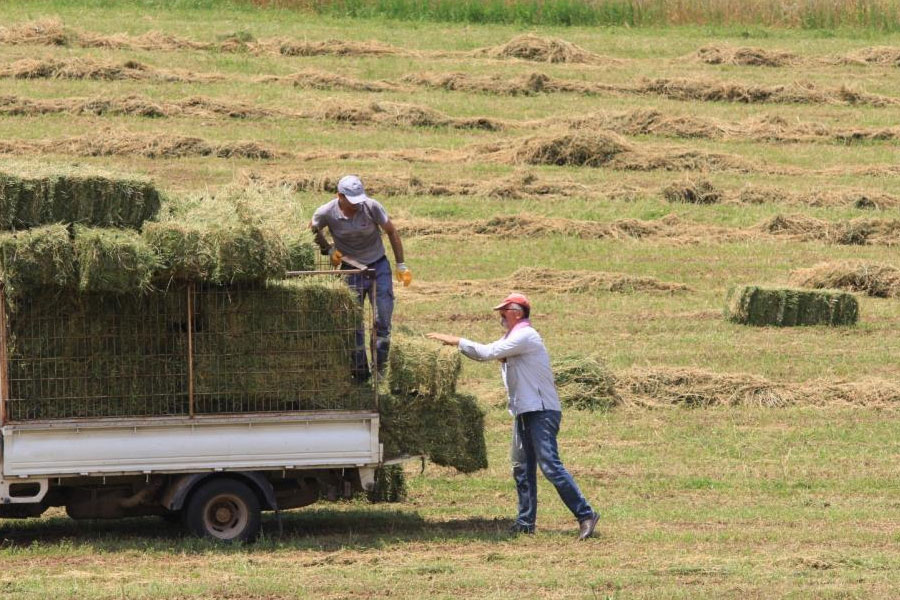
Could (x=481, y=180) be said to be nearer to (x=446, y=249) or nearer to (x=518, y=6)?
(x=446, y=249)

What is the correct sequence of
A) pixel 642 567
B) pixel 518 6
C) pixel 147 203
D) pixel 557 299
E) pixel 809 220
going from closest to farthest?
1. pixel 642 567
2. pixel 147 203
3. pixel 557 299
4. pixel 809 220
5. pixel 518 6

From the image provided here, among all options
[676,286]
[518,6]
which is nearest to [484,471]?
[676,286]

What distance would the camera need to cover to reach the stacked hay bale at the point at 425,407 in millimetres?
13172

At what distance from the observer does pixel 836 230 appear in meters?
25.8

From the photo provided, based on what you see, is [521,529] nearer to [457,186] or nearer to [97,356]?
[97,356]

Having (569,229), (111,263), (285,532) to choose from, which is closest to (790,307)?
(569,229)

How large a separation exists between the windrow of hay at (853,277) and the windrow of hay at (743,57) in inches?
552

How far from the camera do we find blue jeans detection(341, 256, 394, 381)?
13.2 metres

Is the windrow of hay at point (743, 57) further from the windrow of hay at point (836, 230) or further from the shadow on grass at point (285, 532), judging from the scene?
the shadow on grass at point (285, 532)

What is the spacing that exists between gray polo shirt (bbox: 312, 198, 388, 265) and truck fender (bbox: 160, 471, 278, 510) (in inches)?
94.5

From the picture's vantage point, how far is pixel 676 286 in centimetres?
2341

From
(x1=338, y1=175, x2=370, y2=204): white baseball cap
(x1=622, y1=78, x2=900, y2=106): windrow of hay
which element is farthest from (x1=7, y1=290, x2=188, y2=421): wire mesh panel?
(x1=622, y1=78, x2=900, y2=106): windrow of hay

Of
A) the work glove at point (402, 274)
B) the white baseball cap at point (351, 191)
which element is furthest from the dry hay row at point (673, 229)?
the white baseball cap at point (351, 191)

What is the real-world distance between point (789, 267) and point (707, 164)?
517 centimetres
